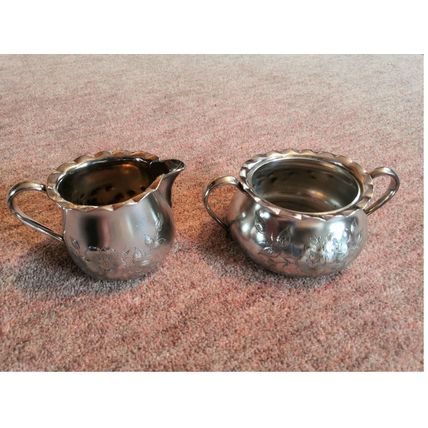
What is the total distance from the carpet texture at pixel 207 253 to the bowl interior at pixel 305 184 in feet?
0.37

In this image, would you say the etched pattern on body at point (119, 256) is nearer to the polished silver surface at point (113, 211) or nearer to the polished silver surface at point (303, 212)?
the polished silver surface at point (113, 211)

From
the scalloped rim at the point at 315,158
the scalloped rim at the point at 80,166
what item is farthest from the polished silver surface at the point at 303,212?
the scalloped rim at the point at 80,166

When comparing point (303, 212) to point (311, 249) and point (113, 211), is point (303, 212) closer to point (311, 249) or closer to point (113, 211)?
point (311, 249)

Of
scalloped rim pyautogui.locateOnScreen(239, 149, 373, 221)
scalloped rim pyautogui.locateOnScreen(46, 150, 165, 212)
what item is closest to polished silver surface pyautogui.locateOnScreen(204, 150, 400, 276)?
scalloped rim pyautogui.locateOnScreen(239, 149, 373, 221)

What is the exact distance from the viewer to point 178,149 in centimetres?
107

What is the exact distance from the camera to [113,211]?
587 mm

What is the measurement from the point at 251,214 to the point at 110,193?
24 cm

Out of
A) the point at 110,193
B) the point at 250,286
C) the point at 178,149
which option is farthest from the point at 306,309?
the point at 178,149

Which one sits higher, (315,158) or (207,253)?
(315,158)

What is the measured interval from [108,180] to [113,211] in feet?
0.47

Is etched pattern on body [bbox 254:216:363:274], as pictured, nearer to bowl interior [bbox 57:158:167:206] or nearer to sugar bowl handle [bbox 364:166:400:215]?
sugar bowl handle [bbox 364:166:400:215]

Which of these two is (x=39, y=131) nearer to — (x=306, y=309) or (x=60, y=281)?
(x=60, y=281)

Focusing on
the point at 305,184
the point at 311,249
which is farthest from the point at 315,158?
the point at 311,249

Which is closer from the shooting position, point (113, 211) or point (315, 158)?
point (113, 211)
